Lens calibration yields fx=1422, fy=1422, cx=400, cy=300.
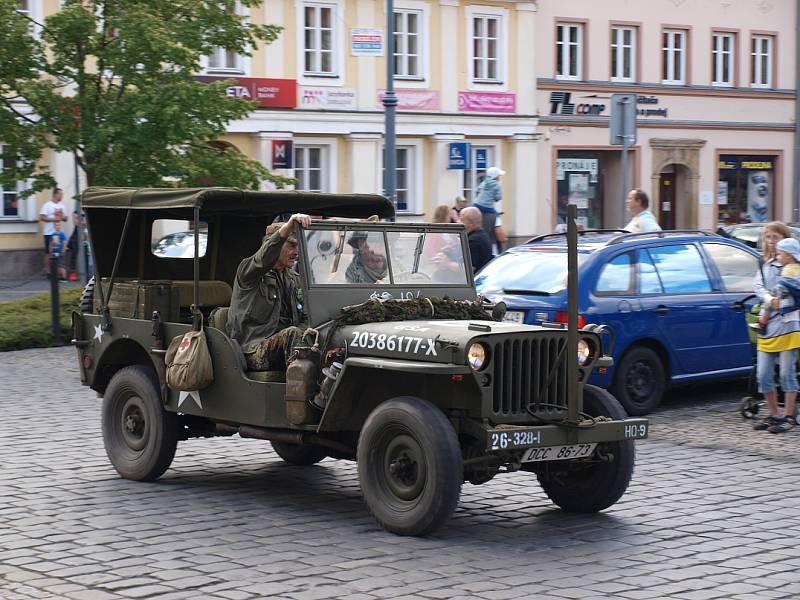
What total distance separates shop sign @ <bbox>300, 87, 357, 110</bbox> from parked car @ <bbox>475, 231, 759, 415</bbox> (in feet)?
71.9

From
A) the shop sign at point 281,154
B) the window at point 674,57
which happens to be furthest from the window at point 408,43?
the window at point 674,57

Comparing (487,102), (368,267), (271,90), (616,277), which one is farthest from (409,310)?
(487,102)

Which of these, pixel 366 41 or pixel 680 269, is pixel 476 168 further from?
pixel 680 269

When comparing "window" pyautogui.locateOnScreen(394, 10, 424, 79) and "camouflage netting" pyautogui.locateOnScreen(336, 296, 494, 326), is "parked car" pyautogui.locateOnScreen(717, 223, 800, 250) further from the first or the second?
"window" pyautogui.locateOnScreen(394, 10, 424, 79)

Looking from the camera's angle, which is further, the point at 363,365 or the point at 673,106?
the point at 673,106

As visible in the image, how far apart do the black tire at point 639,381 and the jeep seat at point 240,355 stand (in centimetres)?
464

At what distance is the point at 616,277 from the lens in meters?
13.0

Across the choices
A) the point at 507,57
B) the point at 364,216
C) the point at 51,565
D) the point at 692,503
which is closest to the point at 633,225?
the point at 364,216

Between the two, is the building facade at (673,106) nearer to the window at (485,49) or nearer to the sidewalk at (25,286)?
the window at (485,49)

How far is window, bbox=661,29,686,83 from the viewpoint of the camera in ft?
135

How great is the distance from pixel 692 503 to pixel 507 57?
3046cm

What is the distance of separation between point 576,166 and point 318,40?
8.56 metres

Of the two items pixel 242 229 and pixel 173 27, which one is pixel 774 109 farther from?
pixel 242 229

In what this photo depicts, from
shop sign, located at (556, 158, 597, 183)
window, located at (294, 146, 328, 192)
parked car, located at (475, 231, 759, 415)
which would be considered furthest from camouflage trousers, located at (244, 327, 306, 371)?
shop sign, located at (556, 158, 597, 183)
